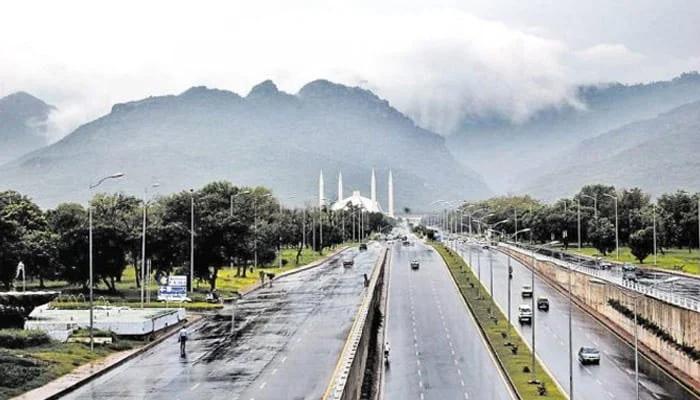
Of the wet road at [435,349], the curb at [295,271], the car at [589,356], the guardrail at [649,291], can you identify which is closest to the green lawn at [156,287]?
the curb at [295,271]

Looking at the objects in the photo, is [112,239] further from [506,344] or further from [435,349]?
[506,344]

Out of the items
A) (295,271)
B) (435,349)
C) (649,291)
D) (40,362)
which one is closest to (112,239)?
(435,349)

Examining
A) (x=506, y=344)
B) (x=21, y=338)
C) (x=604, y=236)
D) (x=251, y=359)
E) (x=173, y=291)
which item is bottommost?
(x=506, y=344)

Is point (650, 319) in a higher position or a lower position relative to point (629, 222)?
lower

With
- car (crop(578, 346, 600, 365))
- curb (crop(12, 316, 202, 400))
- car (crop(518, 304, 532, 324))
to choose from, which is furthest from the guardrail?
curb (crop(12, 316, 202, 400))

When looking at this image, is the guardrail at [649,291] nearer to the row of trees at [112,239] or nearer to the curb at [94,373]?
the curb at [94,373]

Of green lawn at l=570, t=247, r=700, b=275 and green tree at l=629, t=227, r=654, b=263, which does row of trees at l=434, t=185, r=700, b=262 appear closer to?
green tree at l=629, t=227, r=654, b=263

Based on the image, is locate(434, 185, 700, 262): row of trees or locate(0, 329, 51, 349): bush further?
locate(434, 185, 700, 262): row of trees
